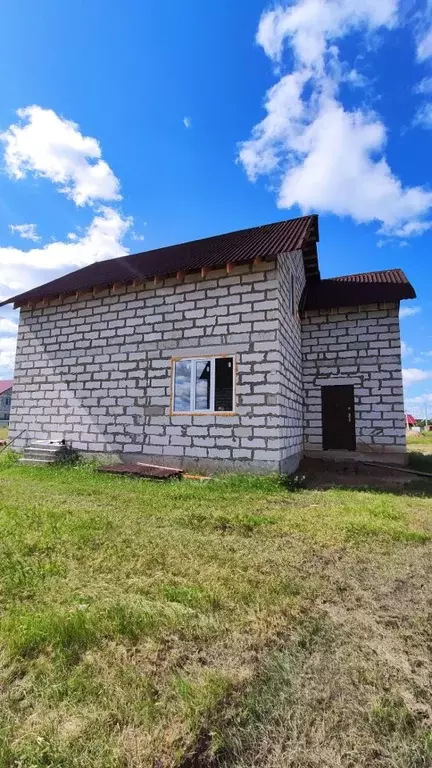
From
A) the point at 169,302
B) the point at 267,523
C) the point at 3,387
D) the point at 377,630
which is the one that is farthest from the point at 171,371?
the point at 3,387

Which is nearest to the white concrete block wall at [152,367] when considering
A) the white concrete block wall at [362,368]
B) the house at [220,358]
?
the house at [220,358]

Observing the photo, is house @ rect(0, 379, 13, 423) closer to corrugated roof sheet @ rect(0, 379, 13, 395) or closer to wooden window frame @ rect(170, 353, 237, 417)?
corrugated roof sheet @ rect(0, 379, 13, 395)

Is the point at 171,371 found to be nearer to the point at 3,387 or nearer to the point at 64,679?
the point at 64,679

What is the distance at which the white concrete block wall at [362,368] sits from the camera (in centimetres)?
1074

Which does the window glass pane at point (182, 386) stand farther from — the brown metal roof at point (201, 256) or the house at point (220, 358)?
the brown metal roof at point (201, 256)

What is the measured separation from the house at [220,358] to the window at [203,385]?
1.3 inches

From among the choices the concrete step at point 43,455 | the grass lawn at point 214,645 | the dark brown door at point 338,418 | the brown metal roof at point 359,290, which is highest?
the brown metal roof at point 359,290

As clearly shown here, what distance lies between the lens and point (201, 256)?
9.75 m

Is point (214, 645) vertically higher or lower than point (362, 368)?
lower

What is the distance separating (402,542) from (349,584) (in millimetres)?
1496

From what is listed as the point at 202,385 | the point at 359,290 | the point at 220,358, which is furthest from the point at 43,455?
the point at 359,290

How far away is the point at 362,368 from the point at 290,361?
282 cm

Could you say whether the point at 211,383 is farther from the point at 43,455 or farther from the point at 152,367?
the point at 43,455

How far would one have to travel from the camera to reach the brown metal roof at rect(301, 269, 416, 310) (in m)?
10.9
